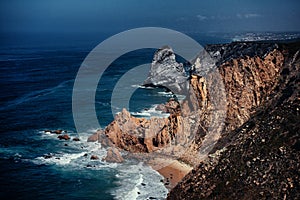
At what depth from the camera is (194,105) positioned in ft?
200

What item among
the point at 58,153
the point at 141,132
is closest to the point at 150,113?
the point at 141,132

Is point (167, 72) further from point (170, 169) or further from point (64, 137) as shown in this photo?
point (170, 169)

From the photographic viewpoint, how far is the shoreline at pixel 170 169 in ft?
177

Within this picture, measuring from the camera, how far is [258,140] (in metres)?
40.8

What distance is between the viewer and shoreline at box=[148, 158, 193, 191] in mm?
53891

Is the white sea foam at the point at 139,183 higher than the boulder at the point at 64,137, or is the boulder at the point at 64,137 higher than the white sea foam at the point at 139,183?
the boulder at the point at 64,137

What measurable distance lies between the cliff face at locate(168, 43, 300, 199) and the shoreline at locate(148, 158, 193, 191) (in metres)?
8.51

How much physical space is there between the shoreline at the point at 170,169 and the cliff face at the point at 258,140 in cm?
851

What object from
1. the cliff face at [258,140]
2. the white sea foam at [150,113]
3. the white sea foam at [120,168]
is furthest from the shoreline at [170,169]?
the white sea foam at [150,113]

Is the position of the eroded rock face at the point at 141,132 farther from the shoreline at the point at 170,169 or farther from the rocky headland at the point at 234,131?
the shoreline at the point at 170,169

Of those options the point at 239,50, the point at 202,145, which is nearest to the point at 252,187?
the point at 202,145

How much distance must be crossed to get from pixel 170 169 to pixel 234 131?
12.4 m

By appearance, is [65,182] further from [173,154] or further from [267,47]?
[267,47]

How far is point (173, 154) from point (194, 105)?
794 cm
